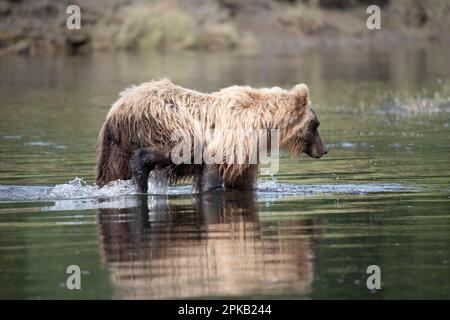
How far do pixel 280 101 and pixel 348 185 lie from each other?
58.4 inches

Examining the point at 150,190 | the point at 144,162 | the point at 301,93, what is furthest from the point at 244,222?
the point at 301,93

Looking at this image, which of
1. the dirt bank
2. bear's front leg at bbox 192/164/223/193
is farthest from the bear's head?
the dirt bank

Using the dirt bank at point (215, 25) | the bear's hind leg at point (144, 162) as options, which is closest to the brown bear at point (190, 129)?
the bear's hind leg at point (144, 162)

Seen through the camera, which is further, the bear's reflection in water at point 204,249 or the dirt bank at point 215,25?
the dirt bank at point 215,25

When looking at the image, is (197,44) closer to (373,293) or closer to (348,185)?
(348,185)

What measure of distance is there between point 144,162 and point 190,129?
0.64 m

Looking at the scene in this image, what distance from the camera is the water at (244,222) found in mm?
9062

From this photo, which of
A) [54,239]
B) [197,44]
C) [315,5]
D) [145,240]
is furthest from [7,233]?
[315,5]

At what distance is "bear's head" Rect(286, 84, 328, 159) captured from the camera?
13500 millimetres

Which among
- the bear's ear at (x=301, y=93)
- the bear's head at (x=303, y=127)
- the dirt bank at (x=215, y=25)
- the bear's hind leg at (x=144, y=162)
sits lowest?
the bear's hind leg at (x=144, y=162)

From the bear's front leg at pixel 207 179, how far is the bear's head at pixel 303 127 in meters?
0.99

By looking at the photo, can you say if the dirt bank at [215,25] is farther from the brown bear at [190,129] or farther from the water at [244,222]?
the brown bear at [190,129]
